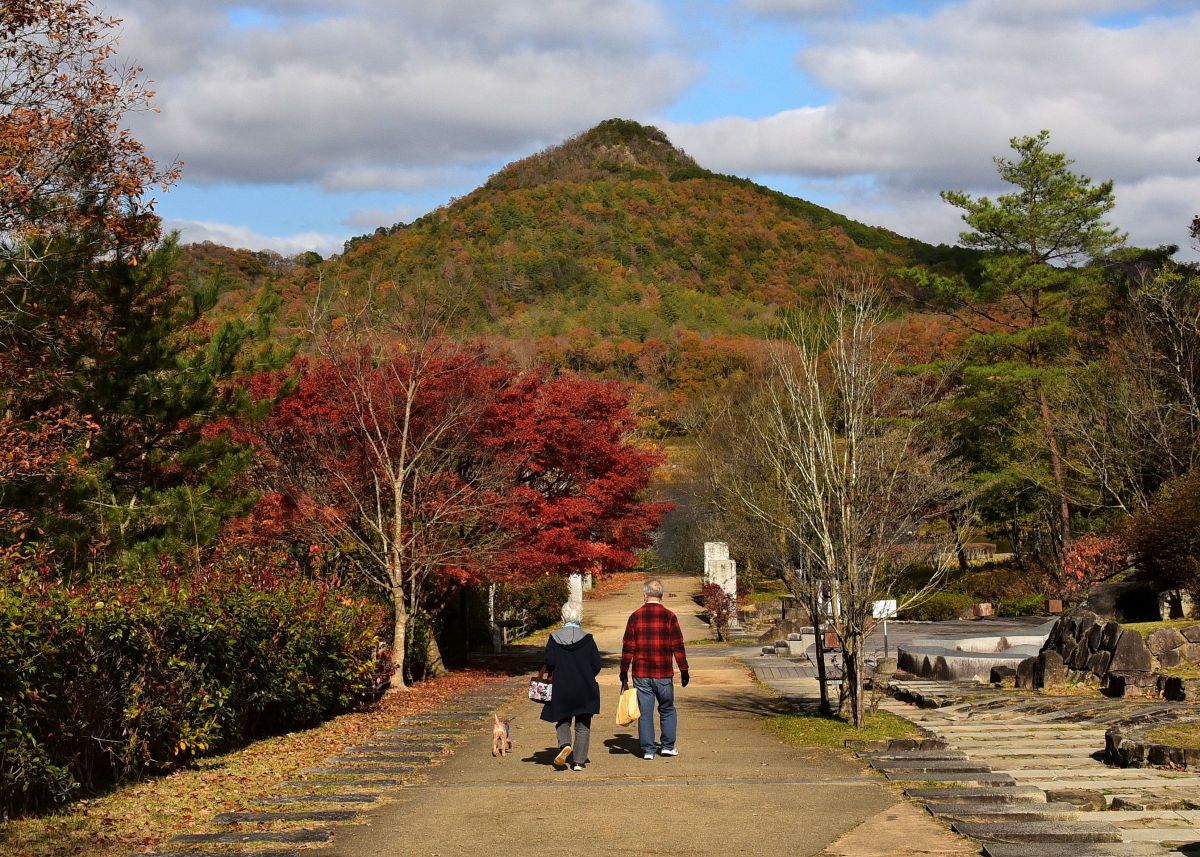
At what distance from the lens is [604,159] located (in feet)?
389

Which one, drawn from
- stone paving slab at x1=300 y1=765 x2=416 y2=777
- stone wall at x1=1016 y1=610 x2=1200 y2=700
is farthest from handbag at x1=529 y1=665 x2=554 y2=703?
stone wall at x1=1016 y1=610 x2=1200 y2=700

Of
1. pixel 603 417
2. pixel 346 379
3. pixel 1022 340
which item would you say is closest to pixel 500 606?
pixel 603 417

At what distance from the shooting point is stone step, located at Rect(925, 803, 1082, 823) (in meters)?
7.91

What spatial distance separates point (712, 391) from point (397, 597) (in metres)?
38.6

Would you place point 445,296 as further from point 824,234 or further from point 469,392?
point 824,234

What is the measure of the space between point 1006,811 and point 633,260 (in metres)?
79.3

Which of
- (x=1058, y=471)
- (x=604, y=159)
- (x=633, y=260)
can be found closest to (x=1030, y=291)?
(x=1058, y=471)

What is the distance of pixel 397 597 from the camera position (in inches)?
683

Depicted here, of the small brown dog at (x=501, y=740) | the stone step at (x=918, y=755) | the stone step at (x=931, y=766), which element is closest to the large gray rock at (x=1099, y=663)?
the stone step at (x=918, y=755)

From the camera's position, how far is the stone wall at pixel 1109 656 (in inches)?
592

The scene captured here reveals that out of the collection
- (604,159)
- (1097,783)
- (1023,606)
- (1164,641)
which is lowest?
(1023,606)

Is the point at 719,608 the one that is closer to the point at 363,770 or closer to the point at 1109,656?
the point at 1109,656

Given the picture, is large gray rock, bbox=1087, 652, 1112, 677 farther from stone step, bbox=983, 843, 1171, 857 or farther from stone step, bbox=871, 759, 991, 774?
stone step, bbox=983, 843, 1171, 857

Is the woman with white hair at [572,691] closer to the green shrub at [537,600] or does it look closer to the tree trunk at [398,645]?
the tree trunk at [398,645]
